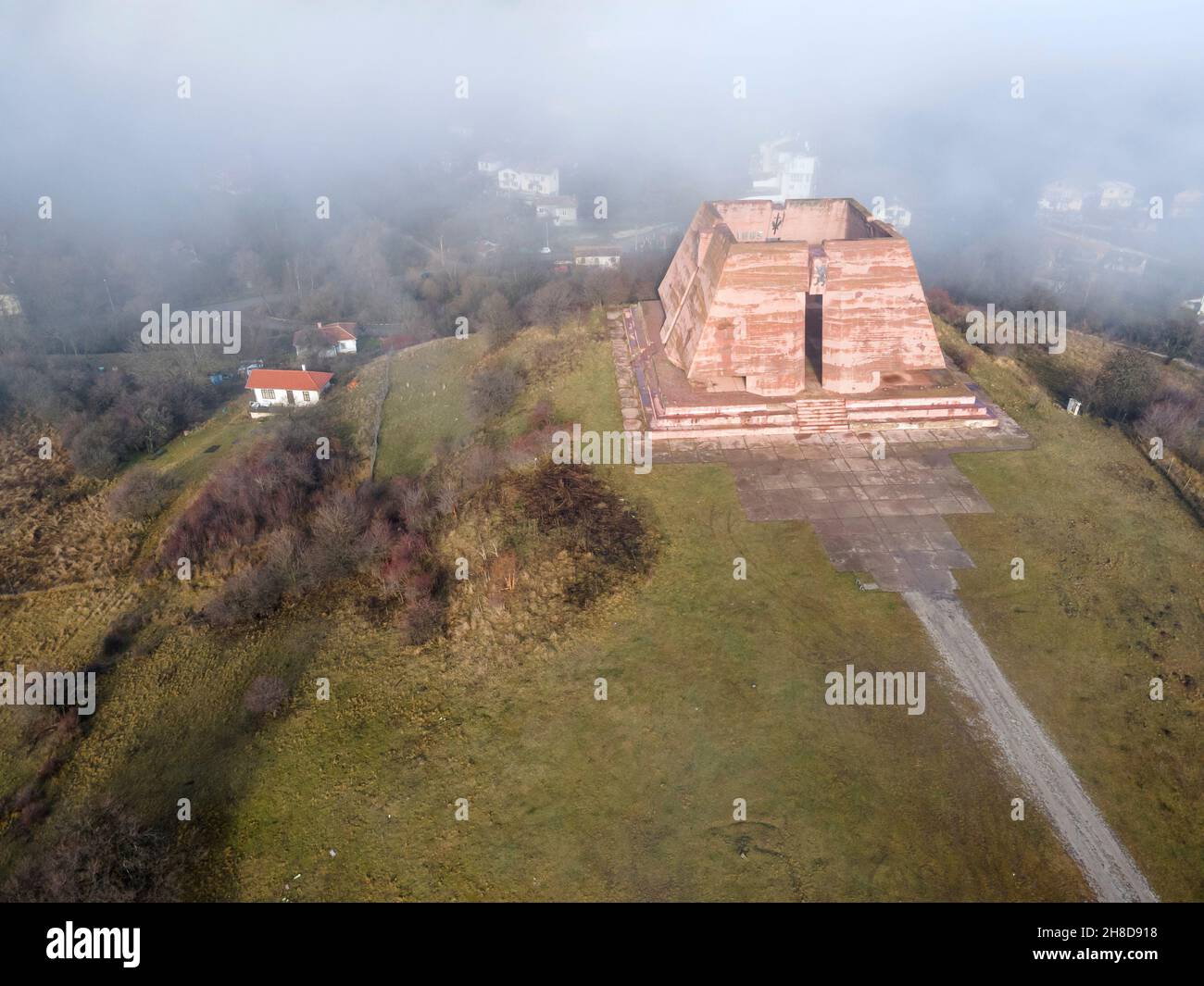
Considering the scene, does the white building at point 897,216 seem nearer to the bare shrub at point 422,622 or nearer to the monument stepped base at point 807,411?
the monument stepped base at point 807,411

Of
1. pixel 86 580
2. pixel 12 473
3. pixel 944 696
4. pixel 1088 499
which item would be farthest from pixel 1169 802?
pixel 12 473

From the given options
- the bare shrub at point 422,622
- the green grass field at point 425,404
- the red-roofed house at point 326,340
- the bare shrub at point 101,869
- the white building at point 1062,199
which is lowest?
the bare shrub at point 101,869

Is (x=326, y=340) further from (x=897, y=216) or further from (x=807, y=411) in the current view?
(x=897, y=216)

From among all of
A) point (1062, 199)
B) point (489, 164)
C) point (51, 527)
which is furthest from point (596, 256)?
point (1062, 199)

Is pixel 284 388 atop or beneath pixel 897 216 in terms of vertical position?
beneath

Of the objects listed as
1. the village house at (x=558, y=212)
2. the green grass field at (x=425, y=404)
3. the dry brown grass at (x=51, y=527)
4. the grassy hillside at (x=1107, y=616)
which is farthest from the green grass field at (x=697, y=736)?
the village house at (x=558, y=212)

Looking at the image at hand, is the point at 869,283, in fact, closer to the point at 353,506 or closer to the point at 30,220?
the point at 353,506

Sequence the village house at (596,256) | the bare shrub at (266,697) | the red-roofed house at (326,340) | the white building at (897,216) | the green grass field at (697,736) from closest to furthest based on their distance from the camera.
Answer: the green grass field at (697,736), the bare shrub at (266,697), the red-roofed house at (326,340), the village house at (596,256), the white building at (897,216)

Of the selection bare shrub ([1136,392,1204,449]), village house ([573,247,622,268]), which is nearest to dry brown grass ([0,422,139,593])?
bare shrub ([1136,392,1204,449])
